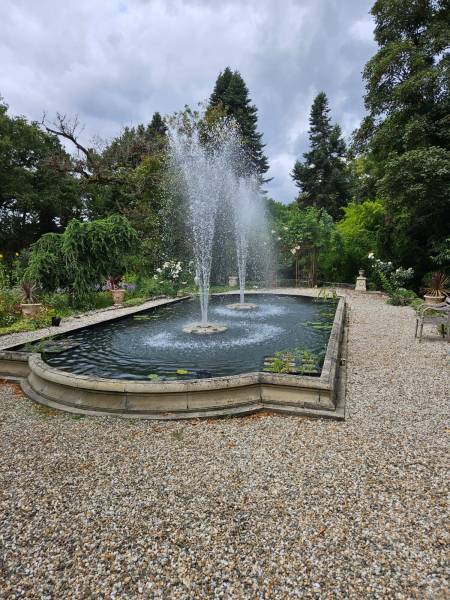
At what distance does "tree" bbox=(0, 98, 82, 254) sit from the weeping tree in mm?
9367

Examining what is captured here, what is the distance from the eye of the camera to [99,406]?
339 cm

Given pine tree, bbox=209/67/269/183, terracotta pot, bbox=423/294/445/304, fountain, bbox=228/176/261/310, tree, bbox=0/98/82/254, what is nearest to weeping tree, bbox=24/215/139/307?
fountain, bbox=228/176/261/310

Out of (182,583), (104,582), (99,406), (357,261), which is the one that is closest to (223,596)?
(182,583)

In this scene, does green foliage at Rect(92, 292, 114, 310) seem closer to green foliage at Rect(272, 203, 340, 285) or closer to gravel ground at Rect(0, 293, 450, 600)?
gravel ground at Rect(0, 293, 450, 600)

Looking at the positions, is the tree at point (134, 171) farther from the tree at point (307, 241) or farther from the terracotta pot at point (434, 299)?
the terracotta pot at point (434, 299)

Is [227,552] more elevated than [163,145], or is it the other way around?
[163,145]

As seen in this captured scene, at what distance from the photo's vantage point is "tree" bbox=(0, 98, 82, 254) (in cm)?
1773

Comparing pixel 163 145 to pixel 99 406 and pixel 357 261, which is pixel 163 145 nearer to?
pixel 357 261

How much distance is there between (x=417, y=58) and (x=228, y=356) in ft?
41.4

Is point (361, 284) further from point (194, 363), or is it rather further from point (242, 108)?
point (242, 108)

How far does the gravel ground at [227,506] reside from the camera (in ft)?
5.13

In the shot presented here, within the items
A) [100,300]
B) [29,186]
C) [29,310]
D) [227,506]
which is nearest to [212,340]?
[227,506]

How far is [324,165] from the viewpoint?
86.9 feet

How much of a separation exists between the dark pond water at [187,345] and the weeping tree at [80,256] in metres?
2.14
